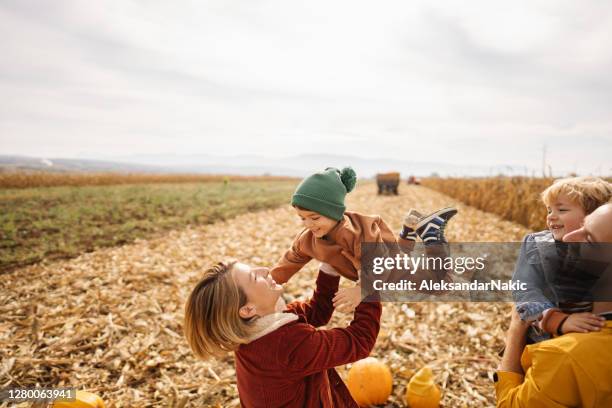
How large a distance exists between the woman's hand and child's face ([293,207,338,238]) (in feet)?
1.76

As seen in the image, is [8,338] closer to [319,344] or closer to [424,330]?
[319,344]

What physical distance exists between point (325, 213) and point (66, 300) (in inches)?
191

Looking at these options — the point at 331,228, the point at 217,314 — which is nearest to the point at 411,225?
the point at 331,228

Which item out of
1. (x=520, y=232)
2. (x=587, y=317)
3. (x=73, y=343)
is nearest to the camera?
(x=587, y=317)

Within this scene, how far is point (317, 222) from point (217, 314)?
0.94 metres

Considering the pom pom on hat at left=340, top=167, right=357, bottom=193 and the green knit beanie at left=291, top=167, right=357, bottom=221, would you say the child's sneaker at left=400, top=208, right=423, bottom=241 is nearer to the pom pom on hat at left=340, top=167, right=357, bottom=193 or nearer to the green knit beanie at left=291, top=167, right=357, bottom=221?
the pom pom on hat at left=340, top=167, right=357, bottom=193

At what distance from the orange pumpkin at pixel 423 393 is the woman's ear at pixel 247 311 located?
199 centimetres

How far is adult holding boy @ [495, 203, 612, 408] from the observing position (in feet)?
4.48

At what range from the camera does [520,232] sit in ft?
32.1

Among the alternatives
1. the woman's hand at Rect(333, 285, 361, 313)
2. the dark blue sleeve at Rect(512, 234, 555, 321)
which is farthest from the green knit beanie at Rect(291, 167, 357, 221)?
the dark blue sleeve at Rect(512, 234, 555, 321)

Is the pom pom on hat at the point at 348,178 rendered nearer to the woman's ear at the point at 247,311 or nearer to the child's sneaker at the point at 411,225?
the child's sneaker at the point at 411,225

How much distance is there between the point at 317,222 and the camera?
2389mm

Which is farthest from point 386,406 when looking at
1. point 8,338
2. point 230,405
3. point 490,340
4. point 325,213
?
point 8,338

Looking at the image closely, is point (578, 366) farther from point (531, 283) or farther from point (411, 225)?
point (411, 225)
